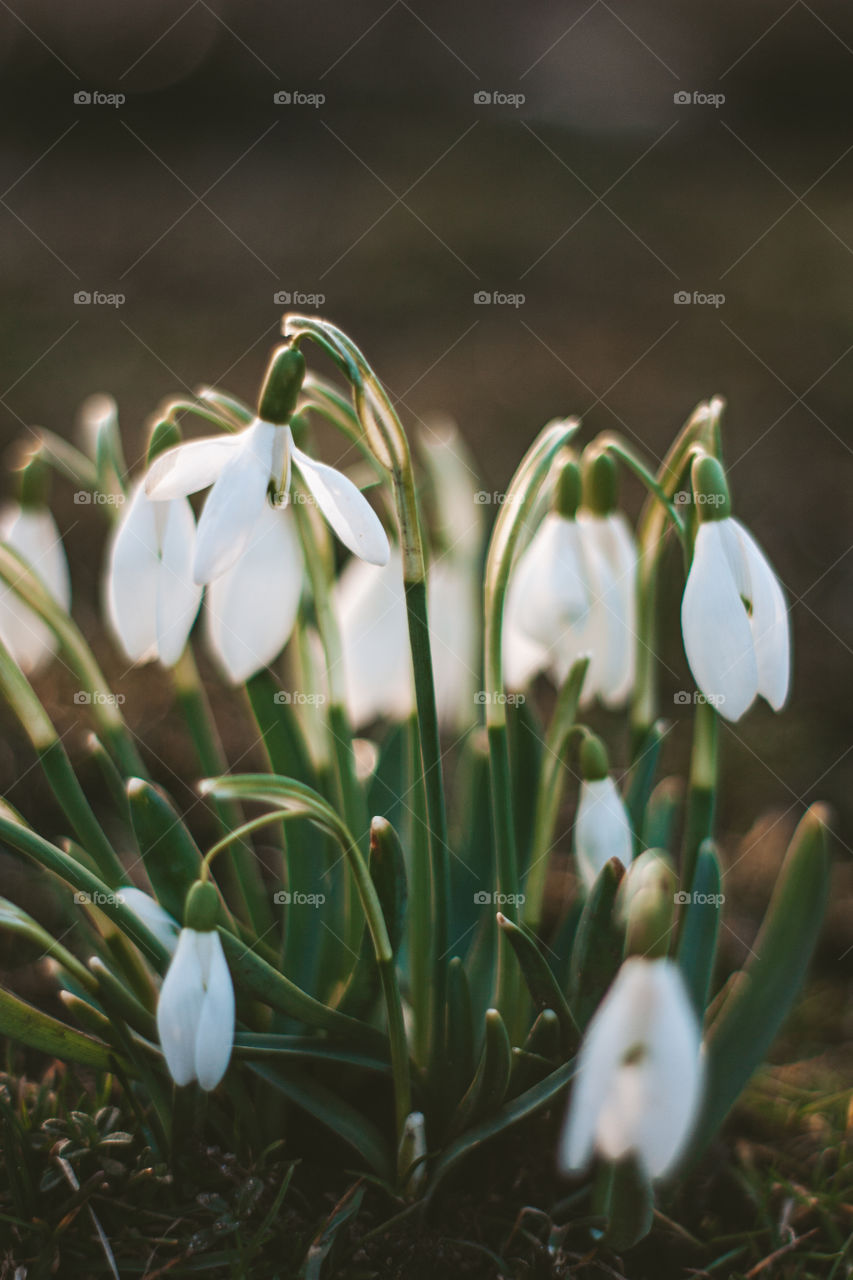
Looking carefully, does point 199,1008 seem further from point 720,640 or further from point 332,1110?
point 720,640

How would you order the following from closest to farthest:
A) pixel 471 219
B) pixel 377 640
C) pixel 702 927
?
pixel 702 927 → pixel 377 640 → pixel 471 219

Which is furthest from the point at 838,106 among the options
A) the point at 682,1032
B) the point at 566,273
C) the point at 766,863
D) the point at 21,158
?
the point at 682,1032

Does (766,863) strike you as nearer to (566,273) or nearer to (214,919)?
(214,919)

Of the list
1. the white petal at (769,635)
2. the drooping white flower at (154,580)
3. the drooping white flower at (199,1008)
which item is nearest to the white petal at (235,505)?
the drooping white flower at (154,580)

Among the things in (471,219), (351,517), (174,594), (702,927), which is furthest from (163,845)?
(471,219)

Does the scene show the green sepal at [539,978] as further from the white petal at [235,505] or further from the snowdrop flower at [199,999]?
the white petal at [235,505]

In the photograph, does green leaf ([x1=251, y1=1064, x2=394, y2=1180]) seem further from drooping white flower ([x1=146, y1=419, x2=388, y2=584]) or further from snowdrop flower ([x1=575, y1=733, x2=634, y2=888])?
drooping white flower ([x1=146, y1=419, x2=388, y2=584])
